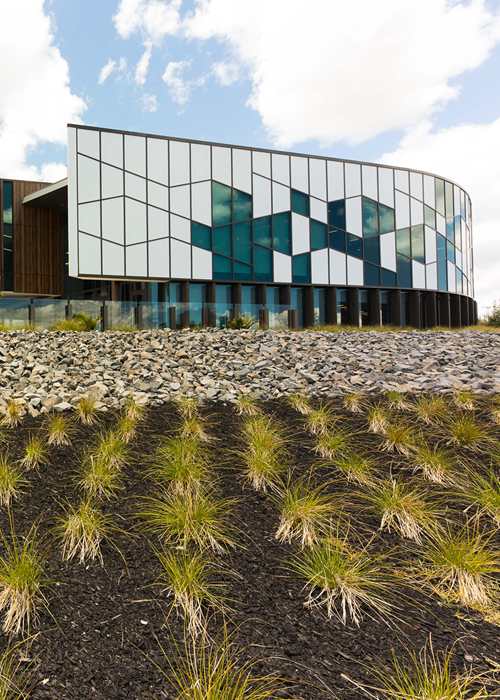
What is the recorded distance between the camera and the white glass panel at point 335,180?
72.4ft

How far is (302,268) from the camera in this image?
21.5 meters

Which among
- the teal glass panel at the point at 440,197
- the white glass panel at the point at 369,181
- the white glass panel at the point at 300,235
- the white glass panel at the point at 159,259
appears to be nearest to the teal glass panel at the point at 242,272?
the white glass panel at the point at 300,235

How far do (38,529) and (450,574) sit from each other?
9.28 ft

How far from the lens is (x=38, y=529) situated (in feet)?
10.0

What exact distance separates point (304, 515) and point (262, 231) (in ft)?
62.2

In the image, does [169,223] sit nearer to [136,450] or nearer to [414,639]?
[136,450]

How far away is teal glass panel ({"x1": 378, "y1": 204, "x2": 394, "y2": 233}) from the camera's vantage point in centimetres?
2308

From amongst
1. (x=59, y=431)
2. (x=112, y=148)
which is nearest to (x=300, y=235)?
(x=112, y=148)

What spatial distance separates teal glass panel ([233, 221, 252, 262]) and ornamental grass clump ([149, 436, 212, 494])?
17015mm

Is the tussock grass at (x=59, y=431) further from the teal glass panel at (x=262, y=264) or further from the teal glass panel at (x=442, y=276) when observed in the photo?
the teal glass panel at (x=442, y=276)

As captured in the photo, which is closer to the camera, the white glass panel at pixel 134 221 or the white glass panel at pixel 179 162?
the white glass panel at pixel 134 221

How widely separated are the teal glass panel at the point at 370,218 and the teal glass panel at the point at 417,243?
2669 mm

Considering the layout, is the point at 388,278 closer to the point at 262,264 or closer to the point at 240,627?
the point at 262,264

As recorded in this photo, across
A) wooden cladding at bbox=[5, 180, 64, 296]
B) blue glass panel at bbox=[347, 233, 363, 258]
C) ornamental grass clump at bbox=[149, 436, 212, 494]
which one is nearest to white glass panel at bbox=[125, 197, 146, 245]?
wooden cladding at bbox=[5, 180, 64, 296]
